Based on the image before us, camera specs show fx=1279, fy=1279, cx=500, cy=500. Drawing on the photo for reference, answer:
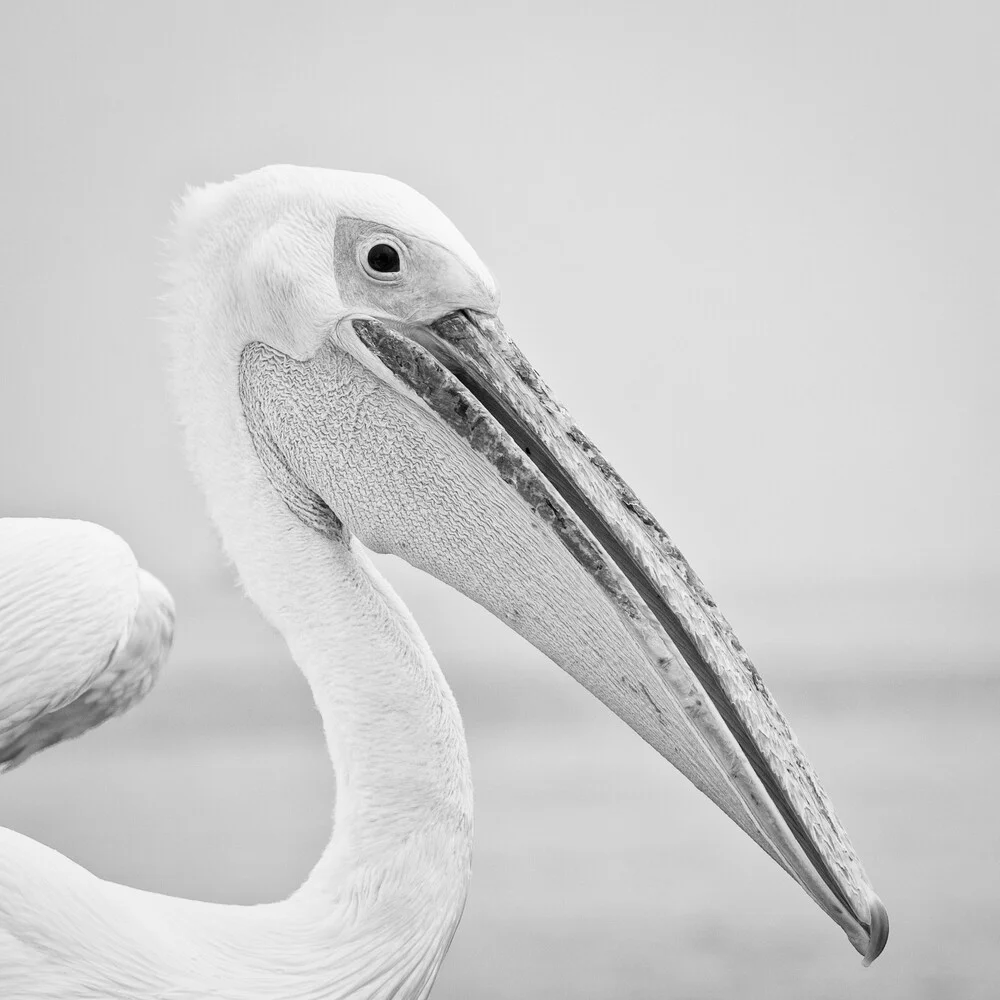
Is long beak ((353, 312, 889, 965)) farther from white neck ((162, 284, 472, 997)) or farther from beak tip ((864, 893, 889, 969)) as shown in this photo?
white neck ((162, 284, 472, 997))

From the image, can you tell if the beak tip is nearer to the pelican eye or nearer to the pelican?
the pelican

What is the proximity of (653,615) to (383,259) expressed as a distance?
0.72 m

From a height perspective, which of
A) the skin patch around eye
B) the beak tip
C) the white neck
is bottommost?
the beak tip

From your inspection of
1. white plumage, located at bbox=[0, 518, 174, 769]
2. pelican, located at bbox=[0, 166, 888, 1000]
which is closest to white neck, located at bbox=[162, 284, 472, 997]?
pelican, located at bbox=[0, 166, 888, 1000]

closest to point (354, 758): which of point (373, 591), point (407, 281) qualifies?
point (373, 591)

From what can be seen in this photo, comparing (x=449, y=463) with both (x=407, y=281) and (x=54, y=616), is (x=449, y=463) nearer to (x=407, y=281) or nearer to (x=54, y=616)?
(x=407, y=281)

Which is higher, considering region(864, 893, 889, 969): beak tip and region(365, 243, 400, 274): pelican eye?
region(365, 243, 400, 274): pelican eye

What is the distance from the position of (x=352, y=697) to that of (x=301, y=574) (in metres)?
0.22

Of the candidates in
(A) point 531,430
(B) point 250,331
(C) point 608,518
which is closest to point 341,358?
(B) point 250,331

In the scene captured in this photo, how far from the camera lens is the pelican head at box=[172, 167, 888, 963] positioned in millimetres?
2027

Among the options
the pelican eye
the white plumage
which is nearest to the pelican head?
the pelican eye

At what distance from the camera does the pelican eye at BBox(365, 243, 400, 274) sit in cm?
207

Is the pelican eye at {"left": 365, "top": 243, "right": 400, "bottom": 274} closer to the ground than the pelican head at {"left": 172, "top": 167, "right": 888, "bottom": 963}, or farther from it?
farther from it

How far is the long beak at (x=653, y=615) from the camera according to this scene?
2.01 m
